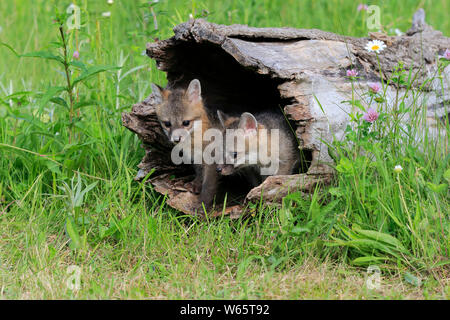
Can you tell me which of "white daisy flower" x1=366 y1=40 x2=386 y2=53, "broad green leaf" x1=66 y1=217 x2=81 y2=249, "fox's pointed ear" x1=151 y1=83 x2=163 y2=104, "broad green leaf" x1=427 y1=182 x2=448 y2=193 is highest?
"white daisy flower" x1=366 y1=40 x2=386 y2=53

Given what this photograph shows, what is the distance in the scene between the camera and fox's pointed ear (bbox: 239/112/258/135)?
4.64m

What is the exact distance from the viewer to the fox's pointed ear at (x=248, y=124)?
464cm

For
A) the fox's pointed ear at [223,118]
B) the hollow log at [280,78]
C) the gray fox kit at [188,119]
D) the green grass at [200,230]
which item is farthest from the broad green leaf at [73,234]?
the fox's pointed ear at [223,118]

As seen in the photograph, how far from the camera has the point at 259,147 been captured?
477 cm

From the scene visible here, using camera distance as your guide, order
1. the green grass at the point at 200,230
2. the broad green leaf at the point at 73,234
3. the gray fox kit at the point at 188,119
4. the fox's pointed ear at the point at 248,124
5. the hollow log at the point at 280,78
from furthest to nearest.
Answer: the gray fox kit at the point at 188,119 < the fox's pointed ear at the point at 248,124 < the hollow log at the point at 280,78 < the broad green leaf at the point at 73,234 < the green grass at the point at 200,230

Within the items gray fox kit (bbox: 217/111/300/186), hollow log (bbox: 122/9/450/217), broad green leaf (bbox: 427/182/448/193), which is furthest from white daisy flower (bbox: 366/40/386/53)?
broad green leaf (bbox: 427/182/448/193)

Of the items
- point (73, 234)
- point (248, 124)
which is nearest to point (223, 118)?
point (248, 124)

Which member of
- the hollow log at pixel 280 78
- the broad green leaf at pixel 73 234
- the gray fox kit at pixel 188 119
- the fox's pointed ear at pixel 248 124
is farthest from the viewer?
the gray fox kit at pixel 188 119

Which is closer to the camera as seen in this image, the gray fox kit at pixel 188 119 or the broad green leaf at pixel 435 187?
the broad green leaf at pixel 435 187

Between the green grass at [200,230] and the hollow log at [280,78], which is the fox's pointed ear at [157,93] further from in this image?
→ the green grass at [200,230]

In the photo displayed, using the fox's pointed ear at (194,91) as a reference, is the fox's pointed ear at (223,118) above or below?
below

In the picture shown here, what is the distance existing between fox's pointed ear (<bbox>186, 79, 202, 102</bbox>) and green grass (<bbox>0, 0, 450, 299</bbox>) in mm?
647

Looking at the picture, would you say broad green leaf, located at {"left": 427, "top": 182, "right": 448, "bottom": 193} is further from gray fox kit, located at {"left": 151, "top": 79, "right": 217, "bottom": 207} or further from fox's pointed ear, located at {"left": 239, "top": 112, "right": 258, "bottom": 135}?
gray fox kit, located at {"left": 151, "top": 79, "right": 217, "bottom": 207}

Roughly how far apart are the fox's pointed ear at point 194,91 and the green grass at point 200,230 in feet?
2.12
